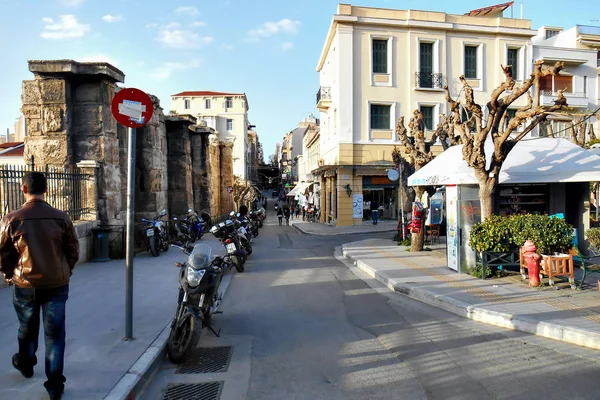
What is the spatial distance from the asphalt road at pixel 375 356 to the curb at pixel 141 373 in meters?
0.10

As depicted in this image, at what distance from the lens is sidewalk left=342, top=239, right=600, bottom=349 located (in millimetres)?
5387

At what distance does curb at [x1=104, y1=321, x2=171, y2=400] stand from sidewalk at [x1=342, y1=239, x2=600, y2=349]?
4284 millimetres

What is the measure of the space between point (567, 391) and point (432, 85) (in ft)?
80.5

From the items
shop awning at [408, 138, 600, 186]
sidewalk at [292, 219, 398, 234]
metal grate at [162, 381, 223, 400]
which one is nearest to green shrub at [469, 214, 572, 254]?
shop awning at [408, 138, 600, 186]

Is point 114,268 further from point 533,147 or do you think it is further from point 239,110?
point 239,110

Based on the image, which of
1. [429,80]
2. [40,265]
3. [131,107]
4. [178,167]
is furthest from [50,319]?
[429,80]

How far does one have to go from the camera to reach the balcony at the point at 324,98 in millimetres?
28828

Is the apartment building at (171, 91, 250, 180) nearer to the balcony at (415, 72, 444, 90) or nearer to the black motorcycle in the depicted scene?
the balcony at (415, 72, 444, 90)

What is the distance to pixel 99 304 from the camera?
6.54 meters

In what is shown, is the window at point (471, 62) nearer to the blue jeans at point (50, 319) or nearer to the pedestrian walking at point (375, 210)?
the pedestrian walking at point (375, 210)

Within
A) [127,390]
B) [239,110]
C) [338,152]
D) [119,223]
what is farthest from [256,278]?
[239,110]

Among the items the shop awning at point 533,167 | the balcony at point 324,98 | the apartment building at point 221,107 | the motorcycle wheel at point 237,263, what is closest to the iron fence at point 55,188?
the motorcycle wheel at point 237,263

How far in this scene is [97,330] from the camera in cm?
532

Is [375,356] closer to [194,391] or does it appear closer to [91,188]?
[194,391]
